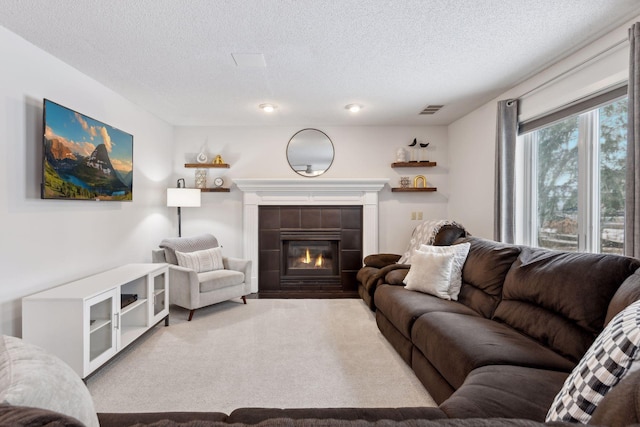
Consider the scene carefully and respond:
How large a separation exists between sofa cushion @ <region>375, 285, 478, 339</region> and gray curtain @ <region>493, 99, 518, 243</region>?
46.4 inches

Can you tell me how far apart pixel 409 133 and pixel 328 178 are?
4.76ft

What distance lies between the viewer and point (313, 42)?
93.9 inches

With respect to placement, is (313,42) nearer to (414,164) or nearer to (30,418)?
(30,418)

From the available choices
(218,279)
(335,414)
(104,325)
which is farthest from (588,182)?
(104,325)

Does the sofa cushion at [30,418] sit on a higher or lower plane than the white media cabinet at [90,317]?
higher

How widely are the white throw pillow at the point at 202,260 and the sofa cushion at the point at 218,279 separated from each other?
0.09m

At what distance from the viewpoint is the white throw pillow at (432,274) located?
2.79 metres

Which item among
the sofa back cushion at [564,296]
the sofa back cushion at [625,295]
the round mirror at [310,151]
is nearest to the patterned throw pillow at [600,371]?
the sofa back cushion at [625,295]

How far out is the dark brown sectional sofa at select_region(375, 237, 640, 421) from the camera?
134 cm

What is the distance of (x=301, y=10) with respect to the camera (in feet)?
6.56

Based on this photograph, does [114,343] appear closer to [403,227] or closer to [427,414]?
[427,414]

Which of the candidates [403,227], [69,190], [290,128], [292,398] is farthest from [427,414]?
[290,128]

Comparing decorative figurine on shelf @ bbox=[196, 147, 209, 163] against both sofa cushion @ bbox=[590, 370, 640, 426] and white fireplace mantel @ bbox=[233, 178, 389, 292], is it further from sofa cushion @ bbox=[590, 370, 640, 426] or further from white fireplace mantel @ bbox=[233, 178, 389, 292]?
sofa cushion @ bbox=[590, 370, 640, 426]

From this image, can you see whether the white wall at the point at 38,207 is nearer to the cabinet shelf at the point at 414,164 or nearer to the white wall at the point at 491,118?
the cabinet shelf at the point at 414,164
